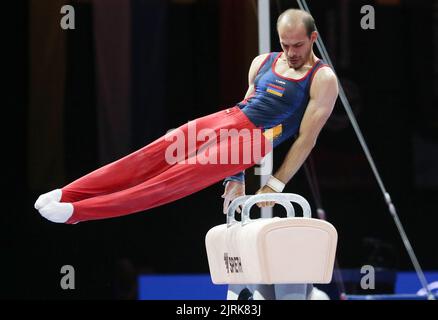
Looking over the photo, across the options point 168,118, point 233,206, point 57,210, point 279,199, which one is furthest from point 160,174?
point 168,118

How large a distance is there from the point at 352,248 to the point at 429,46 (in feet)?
6.66

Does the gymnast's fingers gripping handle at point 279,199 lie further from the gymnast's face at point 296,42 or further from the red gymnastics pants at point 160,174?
the gymnast's face at point 296,42

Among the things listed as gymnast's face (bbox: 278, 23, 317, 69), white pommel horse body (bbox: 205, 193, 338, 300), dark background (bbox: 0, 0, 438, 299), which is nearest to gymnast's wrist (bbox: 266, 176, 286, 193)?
white pommel horse body (bbox: 205, 193, 338, 300)

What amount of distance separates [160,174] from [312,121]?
37.6 inches

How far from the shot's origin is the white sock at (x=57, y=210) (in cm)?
490

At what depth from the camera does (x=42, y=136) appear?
7238mm

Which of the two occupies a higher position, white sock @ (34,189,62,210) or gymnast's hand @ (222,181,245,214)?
white sock @ (34,189,62,210)

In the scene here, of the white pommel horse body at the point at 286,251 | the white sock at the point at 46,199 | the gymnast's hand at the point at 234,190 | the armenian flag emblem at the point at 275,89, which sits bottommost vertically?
the white pommel horse body at the point at 286,251

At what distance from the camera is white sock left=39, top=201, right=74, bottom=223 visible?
4898 millimetres

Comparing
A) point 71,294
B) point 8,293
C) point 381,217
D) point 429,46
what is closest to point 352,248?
point 381,217

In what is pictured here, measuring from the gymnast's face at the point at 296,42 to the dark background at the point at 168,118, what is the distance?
1517mm

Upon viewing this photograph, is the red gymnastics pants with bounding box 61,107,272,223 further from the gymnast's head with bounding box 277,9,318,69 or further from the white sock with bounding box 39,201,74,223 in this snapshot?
the gymnast's head with bounding box 277,9,318,69

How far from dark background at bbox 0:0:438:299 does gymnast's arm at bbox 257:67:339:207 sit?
1437 millimetres

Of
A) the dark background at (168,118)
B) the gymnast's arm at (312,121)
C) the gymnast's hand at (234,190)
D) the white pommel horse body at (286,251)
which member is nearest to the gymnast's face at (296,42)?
the gymnast's arm at (312,121)
